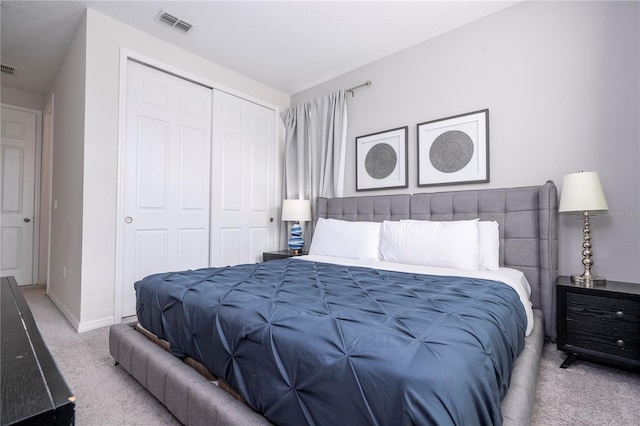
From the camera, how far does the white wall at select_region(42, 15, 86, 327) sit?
277 cm

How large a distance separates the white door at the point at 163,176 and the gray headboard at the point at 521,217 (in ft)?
7.67

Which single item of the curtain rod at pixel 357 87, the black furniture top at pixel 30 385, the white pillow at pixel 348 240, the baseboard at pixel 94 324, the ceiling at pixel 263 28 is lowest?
the baseboard at pixel 94 324

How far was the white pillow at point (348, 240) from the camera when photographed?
2818 millimetres

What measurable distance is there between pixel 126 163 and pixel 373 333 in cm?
301

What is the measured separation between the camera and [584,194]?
2.01 metres

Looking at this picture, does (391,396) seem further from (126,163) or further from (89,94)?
(89,94)

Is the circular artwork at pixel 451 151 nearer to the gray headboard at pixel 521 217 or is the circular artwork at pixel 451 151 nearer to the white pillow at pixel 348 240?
the gray headboard at pixel 521 217

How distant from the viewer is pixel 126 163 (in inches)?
116

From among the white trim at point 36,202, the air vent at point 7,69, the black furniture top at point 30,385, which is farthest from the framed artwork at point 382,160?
the white trim at point 36,202

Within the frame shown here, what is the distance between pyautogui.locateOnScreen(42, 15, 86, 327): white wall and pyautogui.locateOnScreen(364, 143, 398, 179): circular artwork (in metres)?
2.86

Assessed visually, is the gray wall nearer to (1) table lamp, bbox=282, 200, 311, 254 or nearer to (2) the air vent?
(1) table lamp, bbox=282, 200, 311, 254

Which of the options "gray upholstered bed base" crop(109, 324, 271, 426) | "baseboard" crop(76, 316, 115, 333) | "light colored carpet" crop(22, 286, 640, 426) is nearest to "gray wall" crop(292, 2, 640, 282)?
"light colored carpet" crop(22, 286, 640, 426)

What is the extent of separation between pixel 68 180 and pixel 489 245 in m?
4.00

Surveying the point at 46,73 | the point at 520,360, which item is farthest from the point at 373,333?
the point at 46,73
